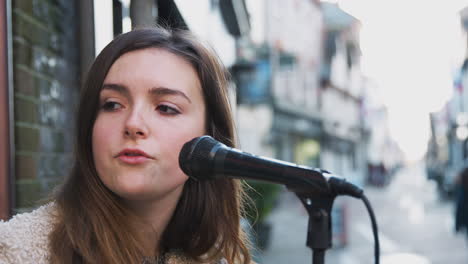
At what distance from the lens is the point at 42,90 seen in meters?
2.55

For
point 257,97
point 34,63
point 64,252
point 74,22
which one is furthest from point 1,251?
point 257,97

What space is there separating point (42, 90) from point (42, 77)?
65 millimetres

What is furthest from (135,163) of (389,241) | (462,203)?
(389,241)

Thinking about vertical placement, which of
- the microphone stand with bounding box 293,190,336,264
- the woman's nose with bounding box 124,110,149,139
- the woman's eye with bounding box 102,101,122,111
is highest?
the woman's eye with bounding box 102,101,122,111

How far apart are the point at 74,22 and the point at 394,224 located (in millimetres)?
11034

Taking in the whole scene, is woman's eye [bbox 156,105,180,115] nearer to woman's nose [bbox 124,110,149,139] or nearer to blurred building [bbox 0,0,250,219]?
woman's nose [bbox 124,110,149,139]

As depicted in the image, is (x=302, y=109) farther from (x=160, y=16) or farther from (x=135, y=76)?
(x=135, y=76)

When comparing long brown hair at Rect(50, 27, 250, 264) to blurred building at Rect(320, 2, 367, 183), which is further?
blurred building at Rect(320, 2, 367, 183)

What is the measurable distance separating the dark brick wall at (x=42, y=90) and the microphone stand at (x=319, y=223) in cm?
133

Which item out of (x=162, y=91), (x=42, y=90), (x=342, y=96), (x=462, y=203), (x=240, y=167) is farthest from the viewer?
(x=342, y=96)

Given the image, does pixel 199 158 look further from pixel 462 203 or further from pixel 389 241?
pixel 389 241

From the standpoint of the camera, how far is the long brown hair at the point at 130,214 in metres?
1.48

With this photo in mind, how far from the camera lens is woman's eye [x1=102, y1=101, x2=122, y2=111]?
1.57 m

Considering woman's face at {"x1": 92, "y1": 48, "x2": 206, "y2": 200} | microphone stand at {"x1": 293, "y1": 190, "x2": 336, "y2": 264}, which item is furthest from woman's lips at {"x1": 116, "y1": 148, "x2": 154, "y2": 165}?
microphone stand at {"x1": 293, "y1": 190, "x2": 336, "y2": 264}
